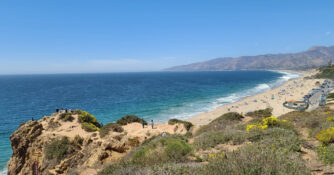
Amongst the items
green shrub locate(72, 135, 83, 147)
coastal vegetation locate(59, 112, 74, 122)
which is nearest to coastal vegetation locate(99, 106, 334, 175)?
green shrub locate(72, 135, 83, 147)

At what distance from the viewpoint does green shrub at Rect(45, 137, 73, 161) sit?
11273 millimetres

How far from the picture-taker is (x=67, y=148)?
11.7 m

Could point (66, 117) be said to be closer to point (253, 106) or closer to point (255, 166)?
point (255, 166)

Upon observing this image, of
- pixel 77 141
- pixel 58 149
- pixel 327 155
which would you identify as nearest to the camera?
pixel 327 155

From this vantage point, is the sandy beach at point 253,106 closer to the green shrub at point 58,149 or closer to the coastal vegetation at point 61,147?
the coastal vegetation at point 61,147

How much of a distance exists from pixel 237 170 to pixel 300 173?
1.16m

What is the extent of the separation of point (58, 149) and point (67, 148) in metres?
Result: 0.59

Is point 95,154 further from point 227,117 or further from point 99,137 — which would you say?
point 227,117

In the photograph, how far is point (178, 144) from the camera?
20.2 feet

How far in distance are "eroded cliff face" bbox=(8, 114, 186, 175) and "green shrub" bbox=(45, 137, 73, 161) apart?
2.3 inches

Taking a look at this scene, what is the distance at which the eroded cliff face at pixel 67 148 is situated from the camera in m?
10.7

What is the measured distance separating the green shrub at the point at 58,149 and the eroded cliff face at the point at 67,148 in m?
0.06

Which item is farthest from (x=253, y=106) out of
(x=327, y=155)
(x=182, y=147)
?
(x=182, y=147)

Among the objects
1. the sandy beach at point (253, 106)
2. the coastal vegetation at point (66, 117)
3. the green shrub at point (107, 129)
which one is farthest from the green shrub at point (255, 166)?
the sandy beach at point (253, 106)
